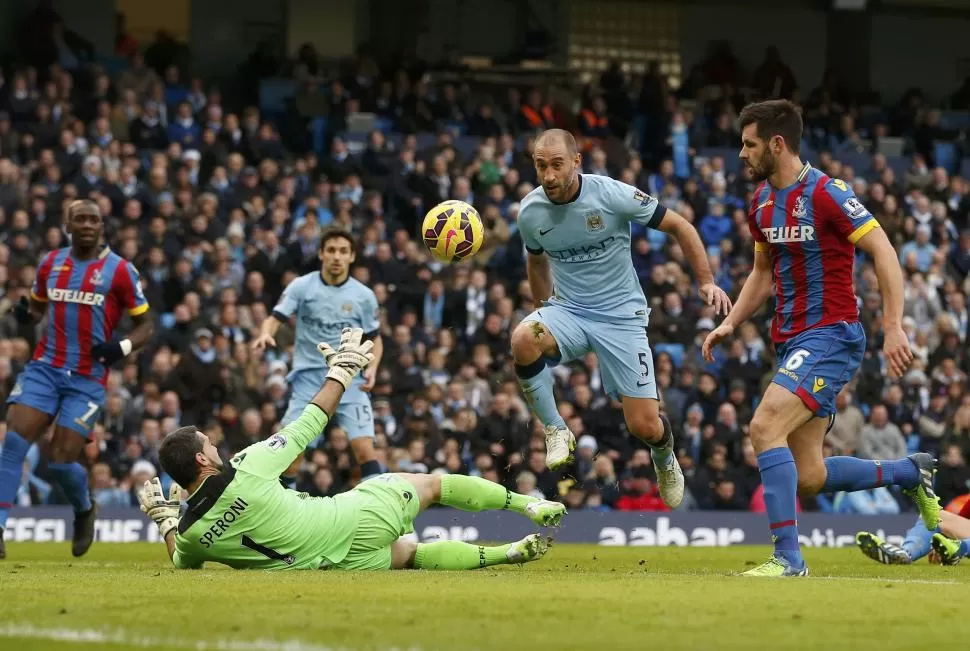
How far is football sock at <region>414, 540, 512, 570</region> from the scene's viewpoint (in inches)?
409

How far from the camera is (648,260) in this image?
23.9 m

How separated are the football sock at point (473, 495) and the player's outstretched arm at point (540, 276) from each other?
196 cm

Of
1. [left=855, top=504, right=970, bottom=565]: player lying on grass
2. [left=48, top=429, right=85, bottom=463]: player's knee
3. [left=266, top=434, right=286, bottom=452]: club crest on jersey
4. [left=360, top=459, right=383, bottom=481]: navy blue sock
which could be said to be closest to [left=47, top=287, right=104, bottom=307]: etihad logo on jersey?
[left=48, top=429, right=85, bottom=463]: player's knee

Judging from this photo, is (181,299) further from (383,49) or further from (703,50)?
(703,50)

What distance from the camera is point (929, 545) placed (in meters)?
11.5

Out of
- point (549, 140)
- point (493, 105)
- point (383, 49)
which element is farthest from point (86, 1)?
point (549, 140)

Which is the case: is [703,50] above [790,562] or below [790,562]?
above

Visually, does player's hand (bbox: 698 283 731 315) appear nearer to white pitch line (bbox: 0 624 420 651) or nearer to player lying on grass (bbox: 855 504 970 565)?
player lying on grass (bbox: 855 504 970 565)

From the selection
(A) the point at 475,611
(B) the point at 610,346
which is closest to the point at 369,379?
(B) the point at 610,346

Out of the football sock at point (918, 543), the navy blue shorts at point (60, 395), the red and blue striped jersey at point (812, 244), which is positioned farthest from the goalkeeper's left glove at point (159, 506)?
the football sock at point (918, 543)

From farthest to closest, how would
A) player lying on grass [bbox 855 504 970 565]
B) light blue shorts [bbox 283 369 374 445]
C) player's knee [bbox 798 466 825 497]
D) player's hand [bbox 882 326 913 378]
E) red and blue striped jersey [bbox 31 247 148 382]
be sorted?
light blue shorts [bbox 283 369 374 445]
red and blue striped jersey [bbox 31 247 148 382]
player lying on grass [bbox 855 504 970 565]
player's knee [bbox 798 466 825 497]
player's hand [bbox 882 326 913 378]

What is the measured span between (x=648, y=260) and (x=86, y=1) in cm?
1208

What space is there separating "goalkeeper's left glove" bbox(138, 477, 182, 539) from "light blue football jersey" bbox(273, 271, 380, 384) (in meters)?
3.77

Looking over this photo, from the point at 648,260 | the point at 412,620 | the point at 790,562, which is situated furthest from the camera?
the point at 648,260
